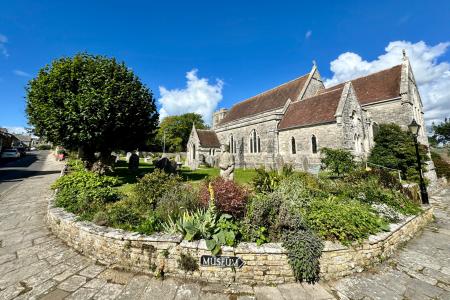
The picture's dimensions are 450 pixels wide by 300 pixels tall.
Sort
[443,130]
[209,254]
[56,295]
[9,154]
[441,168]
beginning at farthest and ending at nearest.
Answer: [443,130]
[9,154]
[441,168]
[209,254]
[56,295]

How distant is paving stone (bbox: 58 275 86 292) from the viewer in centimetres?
381

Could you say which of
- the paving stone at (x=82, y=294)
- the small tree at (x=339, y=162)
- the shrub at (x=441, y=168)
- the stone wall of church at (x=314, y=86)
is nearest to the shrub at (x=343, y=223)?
the paving stone at (x=82, y=294)

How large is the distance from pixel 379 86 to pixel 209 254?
28.1 m

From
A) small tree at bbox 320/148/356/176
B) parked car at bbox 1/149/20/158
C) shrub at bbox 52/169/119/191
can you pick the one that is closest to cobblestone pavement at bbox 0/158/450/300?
shrub at bbox 52/169/119/191

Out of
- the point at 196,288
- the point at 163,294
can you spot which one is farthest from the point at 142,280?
the point at 196,288

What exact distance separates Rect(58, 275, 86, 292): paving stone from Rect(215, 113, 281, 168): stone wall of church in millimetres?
19420

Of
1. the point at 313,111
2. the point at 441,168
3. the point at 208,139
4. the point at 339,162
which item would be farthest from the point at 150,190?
the point at 441,168

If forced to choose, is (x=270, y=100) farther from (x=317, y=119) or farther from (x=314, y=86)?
(x=317, y=119)

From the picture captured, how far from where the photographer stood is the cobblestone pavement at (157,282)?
3707mm

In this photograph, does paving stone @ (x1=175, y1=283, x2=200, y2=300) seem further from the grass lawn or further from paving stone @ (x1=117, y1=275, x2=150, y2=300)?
the grass lawn

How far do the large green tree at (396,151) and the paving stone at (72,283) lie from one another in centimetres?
2117

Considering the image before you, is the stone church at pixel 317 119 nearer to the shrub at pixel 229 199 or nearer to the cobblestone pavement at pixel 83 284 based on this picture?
the shrub at pixel 229 199

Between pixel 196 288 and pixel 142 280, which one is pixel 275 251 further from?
pixel 142 280

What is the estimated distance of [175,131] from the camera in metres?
66.0
